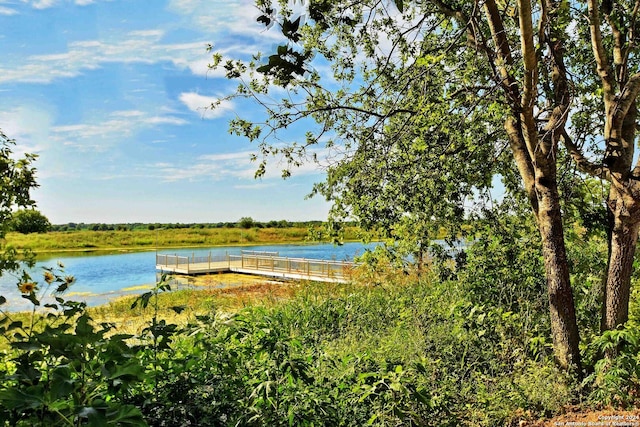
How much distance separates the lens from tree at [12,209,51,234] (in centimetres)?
389

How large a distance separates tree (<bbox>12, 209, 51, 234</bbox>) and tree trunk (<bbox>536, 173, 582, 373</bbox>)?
4331 millimetres

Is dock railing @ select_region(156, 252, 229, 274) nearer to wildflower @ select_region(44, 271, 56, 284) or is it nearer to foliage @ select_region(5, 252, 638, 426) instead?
foliage @ select_region(5, 252, 638, 426)

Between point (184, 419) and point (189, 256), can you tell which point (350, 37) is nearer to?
point (184, 419)

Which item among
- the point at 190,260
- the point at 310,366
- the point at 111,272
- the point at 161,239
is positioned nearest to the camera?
the point at 310,366

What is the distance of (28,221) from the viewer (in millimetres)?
4016

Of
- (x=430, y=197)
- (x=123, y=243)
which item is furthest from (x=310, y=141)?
(x=123, y=243)

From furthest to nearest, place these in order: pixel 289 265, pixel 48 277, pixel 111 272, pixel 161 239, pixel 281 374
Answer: pixel 161 239
pixel 111 272
pixel 289 265
pixel 281 374
pixel 48 277

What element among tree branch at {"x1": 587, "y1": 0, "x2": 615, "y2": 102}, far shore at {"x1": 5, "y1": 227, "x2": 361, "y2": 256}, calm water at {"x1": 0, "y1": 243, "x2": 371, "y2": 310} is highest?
tree branch at {"x1": 587, "y1": 0, "x2": 615, "y2": 102}

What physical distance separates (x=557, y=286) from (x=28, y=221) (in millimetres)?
4497

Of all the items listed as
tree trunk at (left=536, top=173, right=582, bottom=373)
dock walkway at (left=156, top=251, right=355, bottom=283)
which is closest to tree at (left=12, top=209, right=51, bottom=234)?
tree trunk at (left=536, top=173, right=582, bottom=373)

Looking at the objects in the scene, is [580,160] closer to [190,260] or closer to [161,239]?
[190,260]

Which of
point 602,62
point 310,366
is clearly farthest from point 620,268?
point 310,366

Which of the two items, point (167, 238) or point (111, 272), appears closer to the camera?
point (111, 272)

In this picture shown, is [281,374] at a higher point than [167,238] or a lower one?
higher
